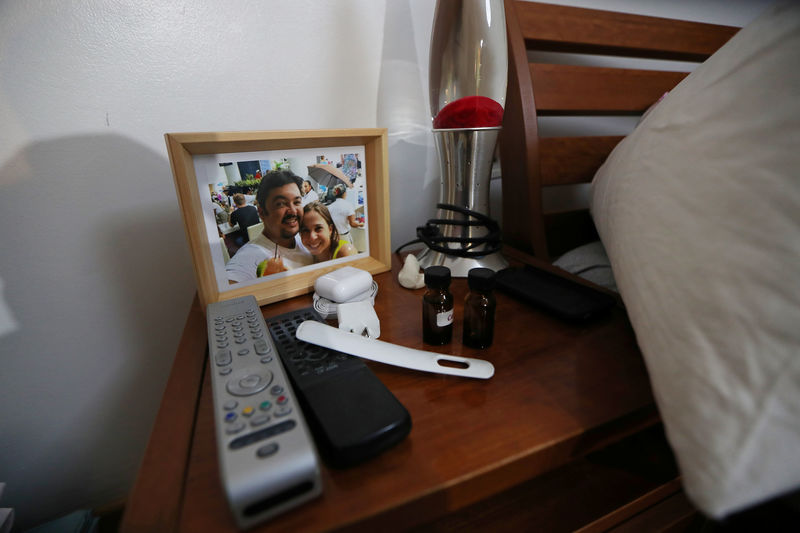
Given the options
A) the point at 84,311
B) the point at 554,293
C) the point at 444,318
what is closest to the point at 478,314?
the point at 444,318

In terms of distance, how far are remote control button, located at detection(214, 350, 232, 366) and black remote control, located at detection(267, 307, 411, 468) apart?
0.05 metres

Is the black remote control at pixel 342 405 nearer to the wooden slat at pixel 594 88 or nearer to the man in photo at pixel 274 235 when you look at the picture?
the man in photo at pixel 274 235

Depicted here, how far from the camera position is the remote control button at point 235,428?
21 cm

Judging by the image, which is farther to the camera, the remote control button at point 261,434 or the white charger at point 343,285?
the white charger at point 343,285

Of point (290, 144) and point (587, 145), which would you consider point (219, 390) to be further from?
point (587, 145)

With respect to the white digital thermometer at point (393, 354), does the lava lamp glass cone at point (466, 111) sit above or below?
above

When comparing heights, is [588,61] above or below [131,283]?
above

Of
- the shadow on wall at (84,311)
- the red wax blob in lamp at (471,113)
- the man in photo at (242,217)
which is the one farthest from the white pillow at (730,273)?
the shadow on wall at (84,311)

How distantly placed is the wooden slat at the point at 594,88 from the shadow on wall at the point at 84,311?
654mm

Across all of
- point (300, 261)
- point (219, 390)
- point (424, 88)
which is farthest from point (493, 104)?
point (219, 390)

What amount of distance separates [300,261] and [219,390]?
10.0 inches

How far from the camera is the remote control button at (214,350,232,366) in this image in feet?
0.93

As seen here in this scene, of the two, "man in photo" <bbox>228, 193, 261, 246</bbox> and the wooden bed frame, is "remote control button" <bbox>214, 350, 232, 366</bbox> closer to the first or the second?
"man in photo" <bbox>228, 193, 261, 246</bbox>

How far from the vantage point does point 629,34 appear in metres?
0.68
